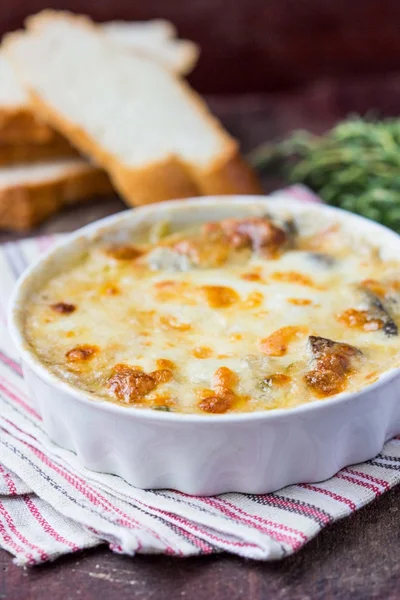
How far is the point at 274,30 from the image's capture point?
20.2 feet

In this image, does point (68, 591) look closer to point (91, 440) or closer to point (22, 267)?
point (91, 440)

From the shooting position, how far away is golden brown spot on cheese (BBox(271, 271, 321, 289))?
10.3 ft

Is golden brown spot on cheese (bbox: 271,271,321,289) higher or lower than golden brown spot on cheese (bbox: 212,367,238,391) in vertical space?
higher

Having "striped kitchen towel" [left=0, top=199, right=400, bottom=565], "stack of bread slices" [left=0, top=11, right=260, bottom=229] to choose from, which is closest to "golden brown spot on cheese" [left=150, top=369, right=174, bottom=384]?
"striped kitchen towel" [left=0, top=199, right=400, bottom=565]

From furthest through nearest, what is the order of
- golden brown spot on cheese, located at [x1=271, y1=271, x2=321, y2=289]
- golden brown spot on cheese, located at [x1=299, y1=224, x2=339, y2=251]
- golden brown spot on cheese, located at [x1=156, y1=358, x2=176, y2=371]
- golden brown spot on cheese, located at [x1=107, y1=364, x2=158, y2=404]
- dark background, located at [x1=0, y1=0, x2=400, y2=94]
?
dark background, located at [x1=0, y1=0, x2=400, y2=94], golden brown spot on cheese, located at [x1=299, y1=224, x2=339, y2=251], golden brown spot on cheese, located at [x1=271, y1=271, x2=321, y2=289], golden brown spot on cheese, located at [x1=156, y1=358, x2=176, y2=371], golden brown spot on cheese, located at [x1=107, y1=364, x2=158, y2=404]

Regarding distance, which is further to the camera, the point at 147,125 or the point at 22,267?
the point at 147,125

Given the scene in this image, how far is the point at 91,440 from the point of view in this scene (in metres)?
2.65

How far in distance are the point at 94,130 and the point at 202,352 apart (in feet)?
6.94

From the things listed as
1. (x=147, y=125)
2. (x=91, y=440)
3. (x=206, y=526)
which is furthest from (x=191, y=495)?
(x=147, y=125)

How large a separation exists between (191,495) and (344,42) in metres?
4.43

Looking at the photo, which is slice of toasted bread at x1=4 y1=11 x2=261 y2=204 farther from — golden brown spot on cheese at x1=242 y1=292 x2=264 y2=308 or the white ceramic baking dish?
the white ceramic baking dish

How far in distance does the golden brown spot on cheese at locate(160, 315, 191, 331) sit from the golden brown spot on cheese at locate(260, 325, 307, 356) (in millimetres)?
278

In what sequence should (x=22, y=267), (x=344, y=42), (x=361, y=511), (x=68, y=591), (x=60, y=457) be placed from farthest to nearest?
(x=344, y=42) < (x=22, y=267) < (x=60, y=457) < (x=361, y=511) < (x=68, y=591)

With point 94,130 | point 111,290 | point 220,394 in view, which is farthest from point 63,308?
point 94,130
